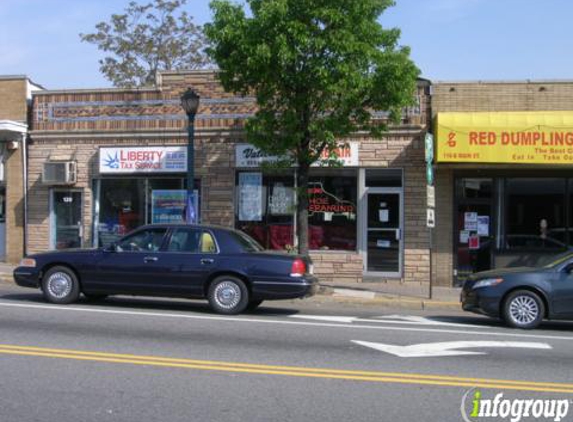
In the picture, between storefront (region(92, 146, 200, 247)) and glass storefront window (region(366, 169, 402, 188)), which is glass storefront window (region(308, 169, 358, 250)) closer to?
glass storefront window (region(366, 169, 402, 188))

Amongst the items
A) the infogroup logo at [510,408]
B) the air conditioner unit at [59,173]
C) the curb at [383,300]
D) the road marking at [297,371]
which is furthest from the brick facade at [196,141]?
the infogroup logo at [510,408]

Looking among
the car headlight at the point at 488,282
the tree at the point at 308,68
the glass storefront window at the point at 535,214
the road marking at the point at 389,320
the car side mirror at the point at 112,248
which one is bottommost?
the road marking at the point at 389,320

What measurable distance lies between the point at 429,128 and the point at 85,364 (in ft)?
37.7

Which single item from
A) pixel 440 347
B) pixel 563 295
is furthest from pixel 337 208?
pixel 440 347

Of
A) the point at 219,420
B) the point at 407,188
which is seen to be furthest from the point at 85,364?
the point at 407,188

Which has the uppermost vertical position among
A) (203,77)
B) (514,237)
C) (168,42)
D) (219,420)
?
(168,42)

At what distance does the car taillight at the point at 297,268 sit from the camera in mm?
11133

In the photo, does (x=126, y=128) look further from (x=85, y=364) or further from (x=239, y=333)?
(x=85, y=364)

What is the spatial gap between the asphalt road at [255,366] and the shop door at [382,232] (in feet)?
17.5

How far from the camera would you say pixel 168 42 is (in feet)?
119

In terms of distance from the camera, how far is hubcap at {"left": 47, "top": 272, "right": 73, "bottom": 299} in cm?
1184

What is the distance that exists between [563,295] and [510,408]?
17.2 ft

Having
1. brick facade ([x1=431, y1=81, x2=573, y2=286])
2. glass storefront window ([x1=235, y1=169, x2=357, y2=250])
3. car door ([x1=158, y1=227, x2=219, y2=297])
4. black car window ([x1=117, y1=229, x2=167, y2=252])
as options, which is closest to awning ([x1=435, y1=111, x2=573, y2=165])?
brick facade ([x1=431, y1=81, x2=573, y2=286])

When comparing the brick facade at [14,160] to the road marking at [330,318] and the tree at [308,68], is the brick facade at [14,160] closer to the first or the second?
the tree at [308,68]
